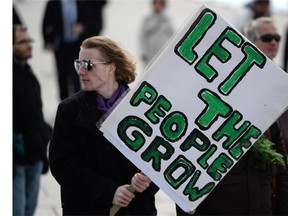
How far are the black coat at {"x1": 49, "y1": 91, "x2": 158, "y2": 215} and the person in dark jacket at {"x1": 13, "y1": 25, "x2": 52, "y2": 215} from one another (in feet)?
4.44

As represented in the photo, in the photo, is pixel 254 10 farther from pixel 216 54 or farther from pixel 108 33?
pixel 108 33

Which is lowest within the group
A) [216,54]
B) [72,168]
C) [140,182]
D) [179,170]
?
[72,168]

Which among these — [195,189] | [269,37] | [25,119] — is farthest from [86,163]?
[269,37]

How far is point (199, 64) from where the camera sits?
4223mm

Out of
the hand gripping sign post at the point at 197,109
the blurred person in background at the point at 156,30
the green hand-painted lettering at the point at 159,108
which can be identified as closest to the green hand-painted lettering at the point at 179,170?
the hand gripping sign post at the point at 197,109

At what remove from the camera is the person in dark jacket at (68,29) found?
1035 centimetres

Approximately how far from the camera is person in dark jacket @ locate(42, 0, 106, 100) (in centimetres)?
1035

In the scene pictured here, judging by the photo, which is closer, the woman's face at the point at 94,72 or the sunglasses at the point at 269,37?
the woman's face at the point at 94,72

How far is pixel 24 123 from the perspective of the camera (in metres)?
5.77

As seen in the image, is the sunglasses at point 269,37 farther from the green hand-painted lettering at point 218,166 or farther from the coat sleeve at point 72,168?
the coat sleeve at point 72,168

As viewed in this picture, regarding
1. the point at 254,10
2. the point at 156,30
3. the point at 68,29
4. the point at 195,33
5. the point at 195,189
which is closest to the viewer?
the point at 195,33

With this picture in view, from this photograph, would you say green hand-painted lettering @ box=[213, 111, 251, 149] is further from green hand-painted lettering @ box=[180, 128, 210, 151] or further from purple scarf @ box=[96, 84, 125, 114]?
purple scarf @ box=[96, 84, 125, 114]

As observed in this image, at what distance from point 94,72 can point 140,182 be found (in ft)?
1.88

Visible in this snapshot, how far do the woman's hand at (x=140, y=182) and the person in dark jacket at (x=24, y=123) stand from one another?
65.8 inches
